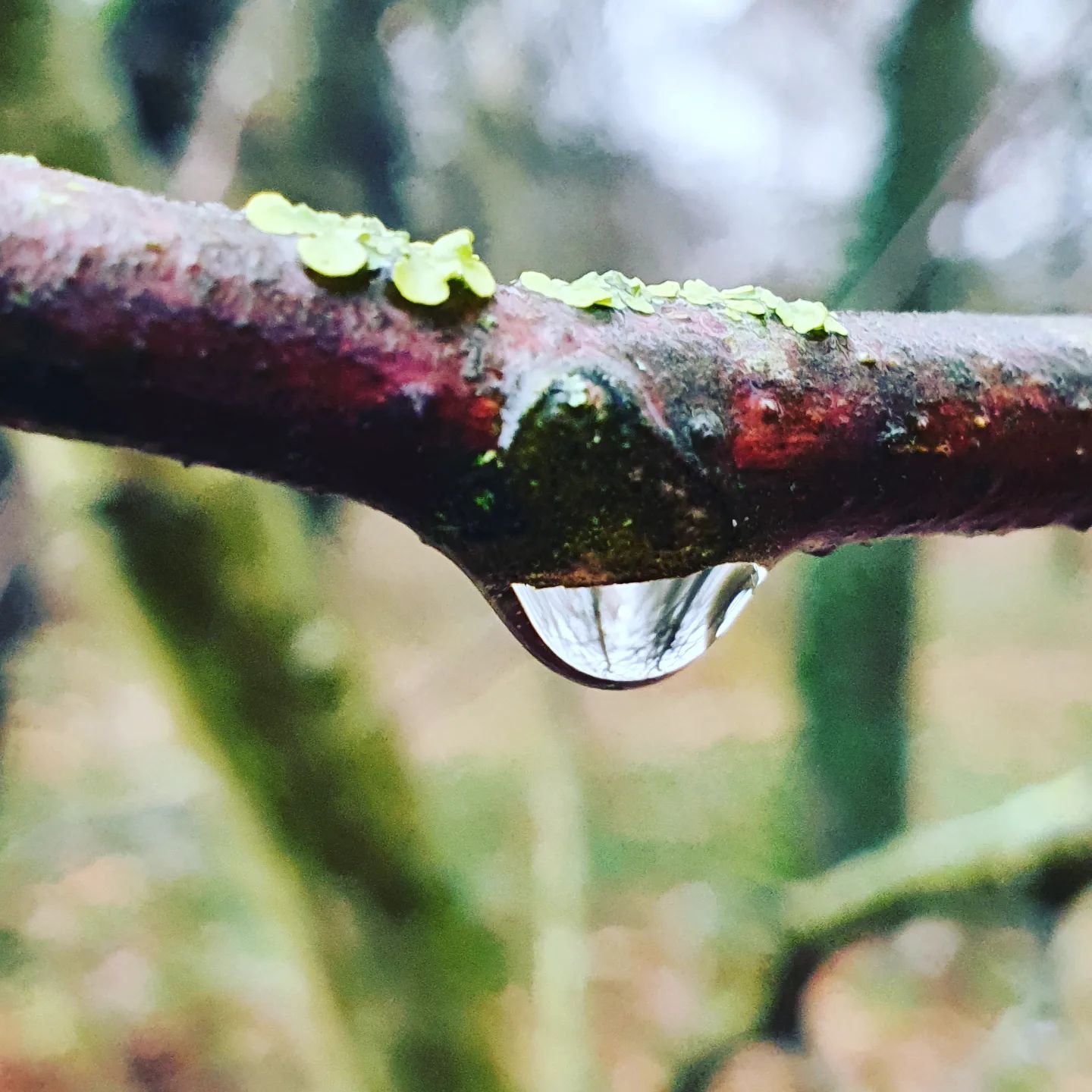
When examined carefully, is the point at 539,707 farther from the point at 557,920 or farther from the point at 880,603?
the point at 880,603

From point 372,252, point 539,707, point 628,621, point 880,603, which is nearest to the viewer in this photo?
point 372,252

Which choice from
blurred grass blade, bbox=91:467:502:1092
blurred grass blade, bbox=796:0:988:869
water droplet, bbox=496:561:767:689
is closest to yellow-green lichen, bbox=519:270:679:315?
water droplet, bbox=496:561:767:689

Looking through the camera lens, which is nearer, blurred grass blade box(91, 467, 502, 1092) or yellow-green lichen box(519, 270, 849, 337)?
yellow-green lichen box(519, 270, 849, 337)

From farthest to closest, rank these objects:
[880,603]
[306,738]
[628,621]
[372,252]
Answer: [880,603] → [306,738] → [628,621] → [372,252]

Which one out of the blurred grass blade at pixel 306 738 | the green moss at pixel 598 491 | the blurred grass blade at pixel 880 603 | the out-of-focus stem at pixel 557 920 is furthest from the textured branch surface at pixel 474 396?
the blurred grass blade at pixel 880 603

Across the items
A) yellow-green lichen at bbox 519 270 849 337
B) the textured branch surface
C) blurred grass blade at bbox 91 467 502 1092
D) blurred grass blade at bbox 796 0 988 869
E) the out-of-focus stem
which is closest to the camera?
the textured branch surface

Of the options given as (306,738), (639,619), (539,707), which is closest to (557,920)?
(539,707)

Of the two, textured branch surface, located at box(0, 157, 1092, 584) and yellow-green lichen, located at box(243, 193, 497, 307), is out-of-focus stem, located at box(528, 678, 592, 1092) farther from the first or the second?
yellow-green lichen, located at box(243, 193, 497, 307)
